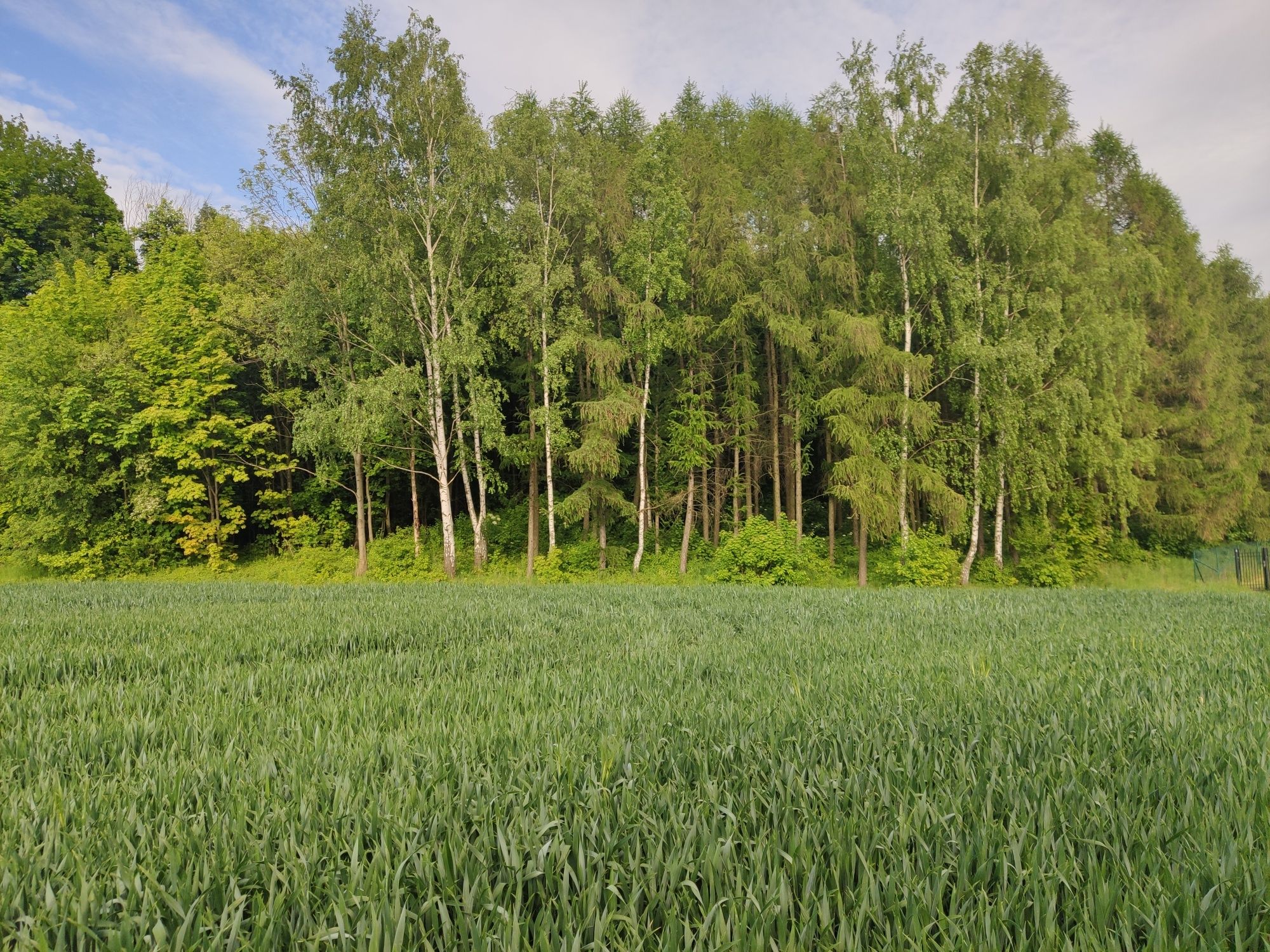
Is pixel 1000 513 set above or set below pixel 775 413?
below

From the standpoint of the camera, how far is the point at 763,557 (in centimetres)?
1905

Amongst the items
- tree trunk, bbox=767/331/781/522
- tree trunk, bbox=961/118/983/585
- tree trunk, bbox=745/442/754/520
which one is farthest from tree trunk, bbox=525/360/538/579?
tree trunk, bbox=961/118/983/585

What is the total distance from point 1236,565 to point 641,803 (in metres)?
27.4

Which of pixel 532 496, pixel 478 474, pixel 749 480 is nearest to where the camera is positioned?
pixel 478 474

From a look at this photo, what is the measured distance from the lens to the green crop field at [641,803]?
136cm

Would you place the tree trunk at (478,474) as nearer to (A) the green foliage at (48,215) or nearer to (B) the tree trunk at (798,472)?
(B) the tree trunk at (798,472)

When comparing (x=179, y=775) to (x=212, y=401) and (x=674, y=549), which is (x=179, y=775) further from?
(x=212, y=401)

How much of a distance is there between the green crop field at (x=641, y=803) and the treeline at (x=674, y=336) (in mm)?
15141

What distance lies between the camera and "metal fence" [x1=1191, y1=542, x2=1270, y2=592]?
1888 centimetres

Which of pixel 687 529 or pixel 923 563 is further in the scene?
pixel 687 529

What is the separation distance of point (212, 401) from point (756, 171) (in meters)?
22.5

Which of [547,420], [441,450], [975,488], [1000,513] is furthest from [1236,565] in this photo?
[441,450]

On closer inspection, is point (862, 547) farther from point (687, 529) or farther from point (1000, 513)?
point (687, 529)

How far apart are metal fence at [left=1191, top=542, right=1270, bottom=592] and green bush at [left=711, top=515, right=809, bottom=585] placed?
14183 millimetres
